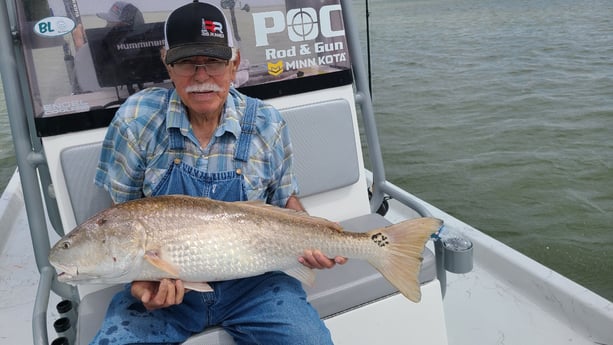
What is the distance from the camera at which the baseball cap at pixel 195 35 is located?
1.85 metres

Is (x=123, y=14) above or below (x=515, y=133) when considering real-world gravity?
above

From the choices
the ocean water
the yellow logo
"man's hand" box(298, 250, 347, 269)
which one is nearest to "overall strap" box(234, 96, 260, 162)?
"man's hand" box(298, 250, 347, 269)

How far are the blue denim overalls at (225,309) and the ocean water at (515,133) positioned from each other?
129 inches

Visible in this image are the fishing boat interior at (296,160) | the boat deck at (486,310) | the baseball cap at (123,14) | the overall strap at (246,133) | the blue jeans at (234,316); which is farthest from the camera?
the boat deck at (486,310)

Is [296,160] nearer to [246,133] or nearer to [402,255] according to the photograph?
[246,133]

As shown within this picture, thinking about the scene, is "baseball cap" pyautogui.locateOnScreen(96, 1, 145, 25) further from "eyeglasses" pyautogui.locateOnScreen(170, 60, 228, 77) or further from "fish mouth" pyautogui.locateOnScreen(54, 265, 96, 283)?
"fish mouth" pyautogui.locateOnScreen(54, 265, 96, 283)

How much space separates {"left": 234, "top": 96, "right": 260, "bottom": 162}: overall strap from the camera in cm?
209

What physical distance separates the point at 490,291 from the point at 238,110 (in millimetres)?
2125

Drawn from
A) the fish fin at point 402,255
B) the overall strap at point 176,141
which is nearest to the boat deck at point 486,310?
the fish fin at point 402,255

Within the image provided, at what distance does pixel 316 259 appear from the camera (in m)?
1.89

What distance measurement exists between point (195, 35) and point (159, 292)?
3.07ft

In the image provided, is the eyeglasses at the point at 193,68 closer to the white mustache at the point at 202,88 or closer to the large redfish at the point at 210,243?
the white mustache at the point at 202,88

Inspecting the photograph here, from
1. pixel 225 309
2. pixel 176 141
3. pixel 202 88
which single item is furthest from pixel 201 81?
pixel 225 309

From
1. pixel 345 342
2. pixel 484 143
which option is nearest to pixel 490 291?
pixel 345 342
